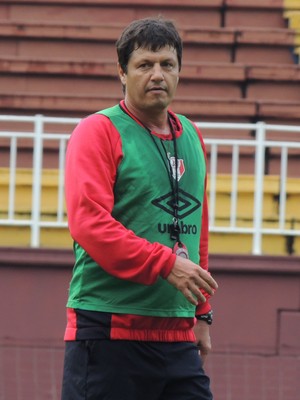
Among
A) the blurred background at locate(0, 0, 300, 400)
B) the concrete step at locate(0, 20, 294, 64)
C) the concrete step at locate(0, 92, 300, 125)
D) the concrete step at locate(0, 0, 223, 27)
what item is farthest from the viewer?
the concrete step at locate(0, 0, 223, 27)

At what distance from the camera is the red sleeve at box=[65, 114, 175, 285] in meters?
3.50

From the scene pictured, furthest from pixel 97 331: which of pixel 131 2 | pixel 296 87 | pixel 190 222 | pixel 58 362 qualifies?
pixel 131 2

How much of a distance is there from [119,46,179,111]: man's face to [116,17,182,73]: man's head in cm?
2

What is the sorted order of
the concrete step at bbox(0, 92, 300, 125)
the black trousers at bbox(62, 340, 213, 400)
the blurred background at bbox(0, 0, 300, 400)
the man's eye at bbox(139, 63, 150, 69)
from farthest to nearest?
the concrete step at bbox(0, 92, 300, 125)
the blurred background at bbox(0, 0, 300, 400)
the man's eye at bbox(139, 63, 150, 69)
the black trousers at bbox(62, 340, 213, 400)

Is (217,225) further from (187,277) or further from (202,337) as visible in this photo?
(187,277)

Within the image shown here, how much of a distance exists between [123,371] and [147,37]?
3.39 ft

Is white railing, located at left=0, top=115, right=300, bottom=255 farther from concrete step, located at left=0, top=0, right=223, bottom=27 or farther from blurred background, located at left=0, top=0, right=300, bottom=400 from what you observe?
concrete step, located at left=0, top=0, right=223, bottom=27

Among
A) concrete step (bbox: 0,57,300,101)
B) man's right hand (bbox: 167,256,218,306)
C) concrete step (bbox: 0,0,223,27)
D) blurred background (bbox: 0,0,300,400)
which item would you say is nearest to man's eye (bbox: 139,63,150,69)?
man's right hand (bbox: 167,256,218,306)

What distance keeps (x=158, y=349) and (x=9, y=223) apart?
405 centimetres

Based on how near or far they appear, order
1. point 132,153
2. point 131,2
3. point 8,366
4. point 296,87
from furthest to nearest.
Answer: point 131,2 < point 296,87 < point 8,366 < point 132,153

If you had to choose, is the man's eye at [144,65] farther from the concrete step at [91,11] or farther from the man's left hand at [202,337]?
the concrete step at [91,11]

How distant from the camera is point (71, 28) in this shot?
10070 mm

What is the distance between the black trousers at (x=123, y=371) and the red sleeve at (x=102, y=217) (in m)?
0.26

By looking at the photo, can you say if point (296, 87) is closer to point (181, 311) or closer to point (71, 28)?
point (71, 28)
